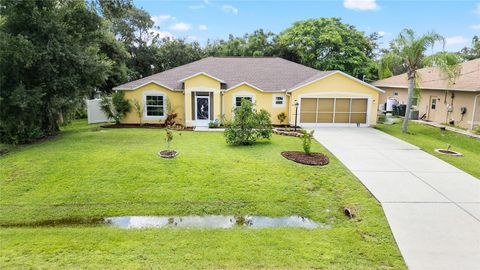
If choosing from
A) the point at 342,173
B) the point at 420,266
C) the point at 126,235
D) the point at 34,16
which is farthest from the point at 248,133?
the point at 34,16

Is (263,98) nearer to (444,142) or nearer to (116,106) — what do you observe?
(116,106)

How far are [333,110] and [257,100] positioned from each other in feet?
16.3

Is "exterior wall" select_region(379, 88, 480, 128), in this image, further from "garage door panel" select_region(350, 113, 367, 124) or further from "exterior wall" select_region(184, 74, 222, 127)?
"exterior wall" select_region(184, 74, 222, 127)

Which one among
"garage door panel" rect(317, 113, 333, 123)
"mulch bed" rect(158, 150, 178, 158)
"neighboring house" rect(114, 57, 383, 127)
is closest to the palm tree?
"neighboring house" rect(114, 57, 383, 127)

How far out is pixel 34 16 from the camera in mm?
13375

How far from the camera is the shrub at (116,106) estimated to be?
1967cm

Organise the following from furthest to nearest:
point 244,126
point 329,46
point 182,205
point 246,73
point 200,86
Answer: point 329,46, point 246,73, point 200,86, point 244,126, point 182,205

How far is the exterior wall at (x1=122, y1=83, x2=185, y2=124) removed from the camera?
19984 millimetres

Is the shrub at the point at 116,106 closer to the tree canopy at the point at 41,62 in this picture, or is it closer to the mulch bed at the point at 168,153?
the tree canopy at the point at 41,62

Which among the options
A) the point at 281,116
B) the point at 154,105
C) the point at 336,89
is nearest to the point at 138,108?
the point at 154,105

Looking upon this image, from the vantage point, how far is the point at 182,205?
27.5 ft

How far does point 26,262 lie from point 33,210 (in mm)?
3009

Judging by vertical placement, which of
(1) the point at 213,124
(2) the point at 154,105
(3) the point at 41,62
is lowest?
(1) the point at 213,124

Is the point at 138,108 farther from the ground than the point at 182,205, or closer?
farther from the ground
